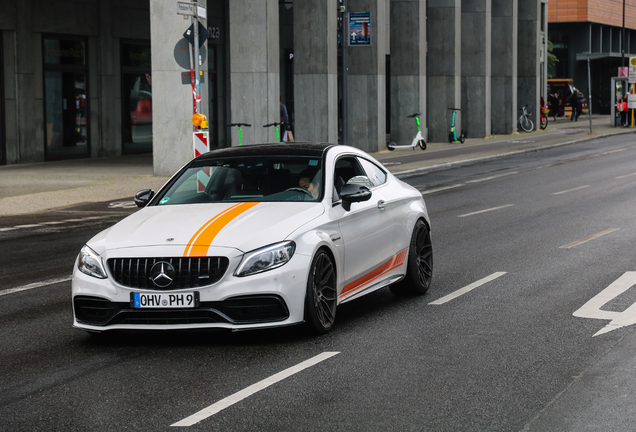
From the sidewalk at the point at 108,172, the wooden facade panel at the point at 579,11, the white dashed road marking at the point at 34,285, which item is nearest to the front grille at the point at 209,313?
the white dashed road marking at the point at 34,285

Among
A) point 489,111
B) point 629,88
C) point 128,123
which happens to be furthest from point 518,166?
point 629,88

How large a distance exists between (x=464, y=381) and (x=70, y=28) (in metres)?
26.9

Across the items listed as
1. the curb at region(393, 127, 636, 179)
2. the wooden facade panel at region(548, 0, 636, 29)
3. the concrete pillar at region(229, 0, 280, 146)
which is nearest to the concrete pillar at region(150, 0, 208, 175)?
the concrete pillar at region(229, 0, 280, 146)

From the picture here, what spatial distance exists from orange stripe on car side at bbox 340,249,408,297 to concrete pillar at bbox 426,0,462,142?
111 feet

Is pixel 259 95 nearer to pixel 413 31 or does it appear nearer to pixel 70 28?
pixel 70 28

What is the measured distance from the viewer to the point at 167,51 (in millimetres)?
24594

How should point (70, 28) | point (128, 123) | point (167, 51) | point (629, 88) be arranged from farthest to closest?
point (629, 88) < point (128, 123) < point (70, 28) < point (167, 51)

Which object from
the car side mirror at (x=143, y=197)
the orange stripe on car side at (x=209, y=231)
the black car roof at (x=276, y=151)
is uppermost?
the black car roof at (x=276, y=151)

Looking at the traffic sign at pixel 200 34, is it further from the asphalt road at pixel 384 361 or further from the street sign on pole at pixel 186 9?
the asphalt road at pixel 384 361

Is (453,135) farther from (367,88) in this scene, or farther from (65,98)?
(65,98)

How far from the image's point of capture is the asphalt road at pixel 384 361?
5656 millimetres

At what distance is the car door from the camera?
8.18 metres

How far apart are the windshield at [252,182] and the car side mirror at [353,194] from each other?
0.20m

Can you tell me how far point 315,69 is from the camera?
109ft
